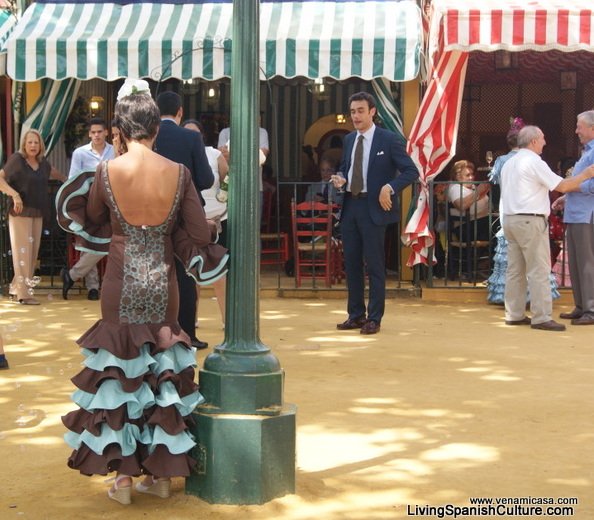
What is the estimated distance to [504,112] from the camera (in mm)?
17484

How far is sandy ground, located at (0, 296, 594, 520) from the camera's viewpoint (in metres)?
4.55

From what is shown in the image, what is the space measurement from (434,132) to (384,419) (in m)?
6.22

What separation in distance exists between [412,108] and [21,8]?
4939mm

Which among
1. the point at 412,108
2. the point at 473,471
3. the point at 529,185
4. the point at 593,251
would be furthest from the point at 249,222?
the point at 412,108

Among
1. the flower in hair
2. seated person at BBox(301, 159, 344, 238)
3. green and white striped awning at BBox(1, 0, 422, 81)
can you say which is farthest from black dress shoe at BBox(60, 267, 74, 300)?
the flower in hair

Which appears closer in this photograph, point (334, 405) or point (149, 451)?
point (149, 451)

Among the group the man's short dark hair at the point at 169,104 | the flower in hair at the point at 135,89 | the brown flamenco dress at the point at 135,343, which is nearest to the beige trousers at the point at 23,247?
the man's short dark hair at the point at 169,104

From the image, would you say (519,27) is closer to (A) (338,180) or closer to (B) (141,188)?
(A) (338,180)

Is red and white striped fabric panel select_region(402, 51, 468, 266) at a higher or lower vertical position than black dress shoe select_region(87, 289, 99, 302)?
higher

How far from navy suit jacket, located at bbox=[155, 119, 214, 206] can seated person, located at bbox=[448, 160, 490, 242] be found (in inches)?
199

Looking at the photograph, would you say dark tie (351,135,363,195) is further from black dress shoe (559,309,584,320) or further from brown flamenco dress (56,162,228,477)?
brown flamenco dress (56,162,228,477)

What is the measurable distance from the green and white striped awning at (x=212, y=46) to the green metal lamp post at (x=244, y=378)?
24.1 ft

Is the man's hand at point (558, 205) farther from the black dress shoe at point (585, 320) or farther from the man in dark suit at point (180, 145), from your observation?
the man in dark suit at point (180, 145)

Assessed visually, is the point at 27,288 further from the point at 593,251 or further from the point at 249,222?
the point at 249,222
